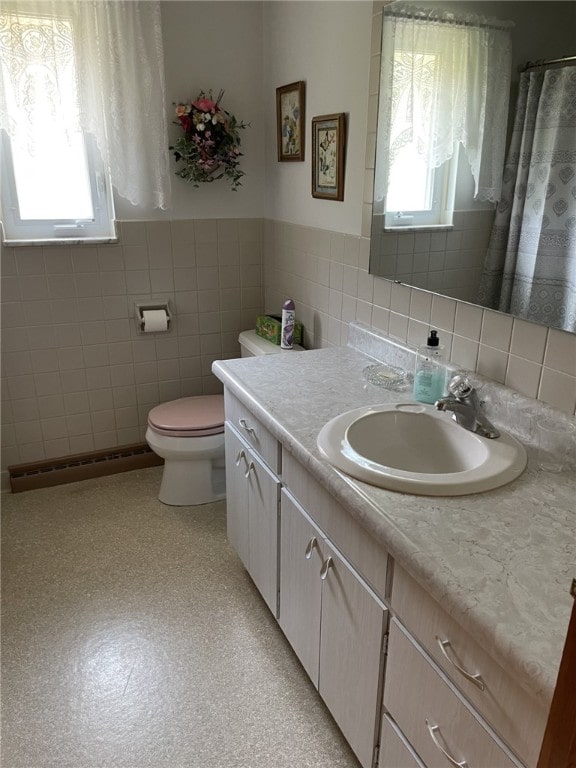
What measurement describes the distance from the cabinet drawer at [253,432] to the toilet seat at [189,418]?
0.48 metres

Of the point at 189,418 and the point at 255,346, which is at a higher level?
the point at 255,346

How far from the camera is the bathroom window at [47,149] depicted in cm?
212

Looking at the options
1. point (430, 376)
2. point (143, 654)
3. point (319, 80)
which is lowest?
point (143, 654)

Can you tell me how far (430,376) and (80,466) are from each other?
193 centimetres

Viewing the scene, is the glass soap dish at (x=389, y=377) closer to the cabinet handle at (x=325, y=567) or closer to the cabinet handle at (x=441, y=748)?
the cabinet handle at (x=325, y=567)

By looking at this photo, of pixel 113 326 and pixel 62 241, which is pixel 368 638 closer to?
pixel 113 326

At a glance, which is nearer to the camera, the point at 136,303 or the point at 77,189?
the point at 77,189

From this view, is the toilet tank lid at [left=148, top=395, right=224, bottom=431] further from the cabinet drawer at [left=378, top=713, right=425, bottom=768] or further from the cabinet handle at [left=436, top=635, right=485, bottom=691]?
the cabinet handle at [left=436, top=635, right=485, bottom=691]

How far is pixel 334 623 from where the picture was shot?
137 centimetres

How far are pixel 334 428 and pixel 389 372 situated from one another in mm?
490

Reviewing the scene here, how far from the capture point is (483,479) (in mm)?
1172

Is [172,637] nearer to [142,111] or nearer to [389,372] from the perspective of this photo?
[389,372]

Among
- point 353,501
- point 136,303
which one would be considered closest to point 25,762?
point 353,501

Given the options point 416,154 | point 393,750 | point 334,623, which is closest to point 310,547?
point 334,623
